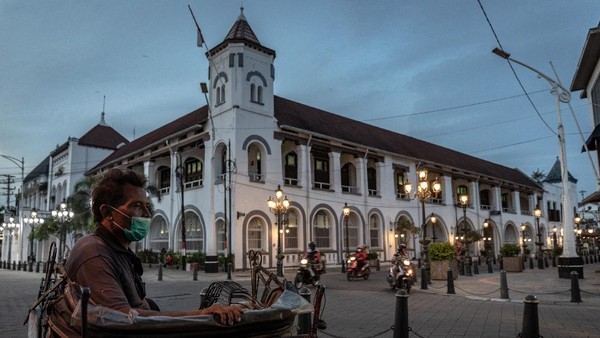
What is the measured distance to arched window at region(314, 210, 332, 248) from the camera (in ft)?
106

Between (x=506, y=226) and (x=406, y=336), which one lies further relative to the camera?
(x=506, y=226)

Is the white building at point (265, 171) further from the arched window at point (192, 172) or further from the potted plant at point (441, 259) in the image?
the potted plant at point (441, 259)

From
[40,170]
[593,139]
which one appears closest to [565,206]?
[593,139]

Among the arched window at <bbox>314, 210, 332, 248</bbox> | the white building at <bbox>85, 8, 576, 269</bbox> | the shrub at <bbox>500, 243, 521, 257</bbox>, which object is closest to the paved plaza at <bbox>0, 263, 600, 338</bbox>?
the shrub at <bbox>500, 243, 521, 257</bbox>

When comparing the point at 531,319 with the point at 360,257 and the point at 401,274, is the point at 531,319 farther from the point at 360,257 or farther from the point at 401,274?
the point at 360,257

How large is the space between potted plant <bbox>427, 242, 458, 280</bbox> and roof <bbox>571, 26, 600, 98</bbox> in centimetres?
952

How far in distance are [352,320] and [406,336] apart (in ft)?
12.3

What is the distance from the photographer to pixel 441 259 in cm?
1898

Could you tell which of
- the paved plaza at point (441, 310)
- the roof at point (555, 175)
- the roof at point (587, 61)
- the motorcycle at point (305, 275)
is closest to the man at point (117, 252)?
the paved plaza at point (441, 310)

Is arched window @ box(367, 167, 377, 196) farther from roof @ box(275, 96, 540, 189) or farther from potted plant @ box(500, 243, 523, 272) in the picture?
potted plant @ box(500, 243, 523, 272)

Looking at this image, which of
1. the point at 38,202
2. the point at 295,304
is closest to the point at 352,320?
the point at 295,304

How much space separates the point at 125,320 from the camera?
7.46ft

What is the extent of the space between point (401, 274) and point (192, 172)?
22287 millimetres

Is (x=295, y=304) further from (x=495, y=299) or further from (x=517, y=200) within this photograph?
(x=517, y=200)
